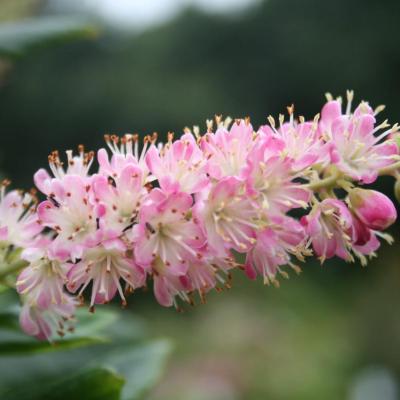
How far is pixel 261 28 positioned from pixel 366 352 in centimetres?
901

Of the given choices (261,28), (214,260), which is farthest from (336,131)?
(261,28)

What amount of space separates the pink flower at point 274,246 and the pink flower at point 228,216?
0.02 meters

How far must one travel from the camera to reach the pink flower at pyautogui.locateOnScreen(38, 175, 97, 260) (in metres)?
0.93

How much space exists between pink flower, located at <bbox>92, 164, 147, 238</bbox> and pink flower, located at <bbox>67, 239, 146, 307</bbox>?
0.03 metres

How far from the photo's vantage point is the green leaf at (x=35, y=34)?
1389 mm

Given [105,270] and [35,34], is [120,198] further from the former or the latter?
[35,34]

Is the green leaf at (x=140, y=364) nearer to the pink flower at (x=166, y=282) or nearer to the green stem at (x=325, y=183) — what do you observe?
the pink flower at (x=166, y=282)

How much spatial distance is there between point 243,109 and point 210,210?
11182 millimetres

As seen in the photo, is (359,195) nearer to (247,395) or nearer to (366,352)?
(247,395)

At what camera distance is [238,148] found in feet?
3.11

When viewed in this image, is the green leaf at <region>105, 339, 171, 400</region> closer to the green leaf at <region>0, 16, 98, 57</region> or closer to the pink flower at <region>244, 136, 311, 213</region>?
the pink flower at <region>244, 136, 311, 213</region>

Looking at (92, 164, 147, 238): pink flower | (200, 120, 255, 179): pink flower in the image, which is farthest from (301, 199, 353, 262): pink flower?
(92, 164, 147, 238): pink flower

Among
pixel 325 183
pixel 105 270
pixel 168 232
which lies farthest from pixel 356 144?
pixel 105 270

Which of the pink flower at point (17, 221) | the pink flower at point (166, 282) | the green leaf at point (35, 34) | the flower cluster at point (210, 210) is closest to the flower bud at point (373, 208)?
the flower cluster at point (210, 210)
